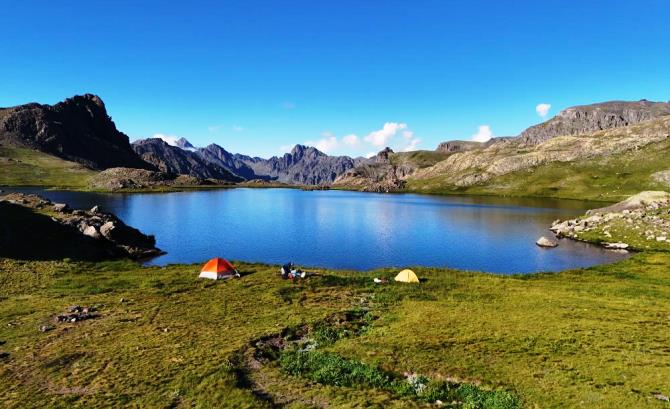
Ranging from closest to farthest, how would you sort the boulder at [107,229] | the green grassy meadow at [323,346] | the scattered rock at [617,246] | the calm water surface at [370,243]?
the green grassy meadow at [323,346], the boulder at [107,229], the calm water surface at [370,243], the scattered rock at [617,246]

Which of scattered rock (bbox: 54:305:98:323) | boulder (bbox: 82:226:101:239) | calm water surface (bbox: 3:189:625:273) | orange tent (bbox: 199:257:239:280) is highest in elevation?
boulder (bbox: 82:226:101:239)

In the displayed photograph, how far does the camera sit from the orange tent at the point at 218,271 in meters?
49.3

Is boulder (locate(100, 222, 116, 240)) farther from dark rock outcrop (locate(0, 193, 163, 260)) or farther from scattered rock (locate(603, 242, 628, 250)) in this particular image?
scattered rock (locate(603, 242, 628, 250))

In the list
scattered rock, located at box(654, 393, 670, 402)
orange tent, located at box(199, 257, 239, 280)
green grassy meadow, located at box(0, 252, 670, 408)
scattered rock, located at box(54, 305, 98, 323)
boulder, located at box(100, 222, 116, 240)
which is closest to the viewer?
scattered rock, located at box(654, 393, 670, 402)

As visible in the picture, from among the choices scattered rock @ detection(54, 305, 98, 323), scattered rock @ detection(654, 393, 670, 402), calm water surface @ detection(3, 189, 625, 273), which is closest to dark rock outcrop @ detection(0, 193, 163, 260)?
calm water surface @ detection(3, 189, 625, 273)

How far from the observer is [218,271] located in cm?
4947

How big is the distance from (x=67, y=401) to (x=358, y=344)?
1759cm

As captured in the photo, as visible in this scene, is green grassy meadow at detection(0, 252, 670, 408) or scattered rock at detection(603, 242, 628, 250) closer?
green grassy meadow at detection(0, 252, 670, 408)

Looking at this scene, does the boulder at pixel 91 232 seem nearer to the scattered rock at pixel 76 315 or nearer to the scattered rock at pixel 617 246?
the scattered rock at pixel 76 315

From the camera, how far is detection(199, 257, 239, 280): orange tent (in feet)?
162

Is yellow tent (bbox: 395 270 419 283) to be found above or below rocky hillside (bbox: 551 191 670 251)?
below

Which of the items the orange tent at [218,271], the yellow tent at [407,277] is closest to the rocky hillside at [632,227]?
the yellow tent at [407,277]

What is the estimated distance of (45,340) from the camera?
95.5 feet

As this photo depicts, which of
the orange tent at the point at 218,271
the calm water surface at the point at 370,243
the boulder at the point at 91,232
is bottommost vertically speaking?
the calm water surface at the point at 370,243
